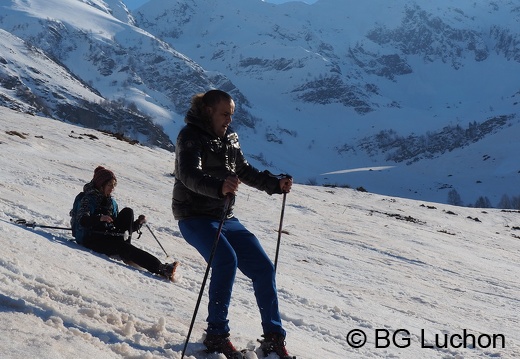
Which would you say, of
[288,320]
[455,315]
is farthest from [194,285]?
[455,315]

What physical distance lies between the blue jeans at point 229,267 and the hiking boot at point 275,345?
0.15ft

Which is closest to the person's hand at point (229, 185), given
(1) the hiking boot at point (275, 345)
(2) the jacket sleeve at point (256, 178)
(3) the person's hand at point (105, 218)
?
(2) the jacket sleeve at point (256, 178)

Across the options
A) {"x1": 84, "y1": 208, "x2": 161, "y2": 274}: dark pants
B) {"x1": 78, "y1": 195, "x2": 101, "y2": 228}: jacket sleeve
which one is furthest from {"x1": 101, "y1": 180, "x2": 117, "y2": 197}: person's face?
{"x1": 84, "y1": 208, "x2": 161, "y2": 274}: dark pants

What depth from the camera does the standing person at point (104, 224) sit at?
307 inches

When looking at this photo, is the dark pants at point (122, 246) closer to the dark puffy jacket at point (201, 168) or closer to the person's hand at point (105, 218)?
the person's hand at point (105, 218)

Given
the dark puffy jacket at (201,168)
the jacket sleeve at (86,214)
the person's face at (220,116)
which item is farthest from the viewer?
the jacket sleeve at (86,214)

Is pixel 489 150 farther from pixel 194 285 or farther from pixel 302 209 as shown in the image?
pixel 194 285

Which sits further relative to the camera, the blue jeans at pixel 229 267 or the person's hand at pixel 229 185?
the blue jeans at pixel 229 267

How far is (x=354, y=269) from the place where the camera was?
11.9 metres

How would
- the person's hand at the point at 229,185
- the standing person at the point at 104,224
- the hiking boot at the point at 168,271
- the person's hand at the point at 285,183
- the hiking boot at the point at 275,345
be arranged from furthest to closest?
the standing person at the point at 104,224
the hiking boot at the point at 168,271
the person's hand at the point at 285,183
the hiking boot at the point at 275,345
the person's hand at the point at 229,185

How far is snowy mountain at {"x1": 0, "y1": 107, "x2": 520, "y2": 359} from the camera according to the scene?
15.3 ft

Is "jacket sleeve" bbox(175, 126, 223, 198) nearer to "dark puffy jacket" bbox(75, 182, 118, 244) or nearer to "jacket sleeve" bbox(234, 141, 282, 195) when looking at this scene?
"jacket sleeve" bbox(234, 141, 282, 195)

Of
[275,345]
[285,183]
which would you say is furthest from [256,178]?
[275,345]

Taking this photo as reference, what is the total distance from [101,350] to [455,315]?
6.43 meters
